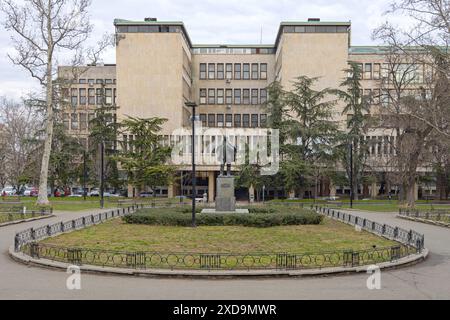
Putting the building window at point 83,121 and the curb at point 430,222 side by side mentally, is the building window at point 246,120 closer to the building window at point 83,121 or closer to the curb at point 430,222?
the building window at point 83,121

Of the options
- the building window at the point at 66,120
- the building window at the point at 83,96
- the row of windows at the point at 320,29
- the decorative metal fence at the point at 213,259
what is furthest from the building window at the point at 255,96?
the decorative metal fence at the point at 213,259

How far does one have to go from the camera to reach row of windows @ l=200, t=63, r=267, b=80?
2995 inches

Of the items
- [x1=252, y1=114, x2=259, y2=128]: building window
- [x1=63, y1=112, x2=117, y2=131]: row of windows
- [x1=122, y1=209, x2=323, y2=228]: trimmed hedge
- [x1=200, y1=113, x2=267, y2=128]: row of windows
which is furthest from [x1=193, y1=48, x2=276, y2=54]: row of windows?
[x1=122, y1=209, x2=323, y2=228]: trimmed hedge

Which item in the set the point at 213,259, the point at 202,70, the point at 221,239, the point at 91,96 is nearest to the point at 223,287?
the point at 213,259

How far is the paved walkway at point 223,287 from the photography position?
11453 millimetres

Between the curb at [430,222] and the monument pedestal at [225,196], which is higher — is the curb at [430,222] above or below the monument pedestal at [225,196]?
below

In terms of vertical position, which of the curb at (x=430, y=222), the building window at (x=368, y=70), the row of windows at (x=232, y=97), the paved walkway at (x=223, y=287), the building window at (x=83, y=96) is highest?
the building window at (x=368, y=70)

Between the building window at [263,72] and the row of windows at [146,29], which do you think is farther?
the building window at [263,72]

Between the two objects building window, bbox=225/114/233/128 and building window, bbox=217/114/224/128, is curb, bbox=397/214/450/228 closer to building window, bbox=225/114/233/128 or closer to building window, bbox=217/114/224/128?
building window, bbox=225/114/233/128

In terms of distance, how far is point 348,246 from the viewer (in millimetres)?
18594

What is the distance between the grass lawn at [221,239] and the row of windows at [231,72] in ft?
174

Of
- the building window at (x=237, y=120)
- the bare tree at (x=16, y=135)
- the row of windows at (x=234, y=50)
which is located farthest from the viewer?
the row of windows at (x=234, y=50)

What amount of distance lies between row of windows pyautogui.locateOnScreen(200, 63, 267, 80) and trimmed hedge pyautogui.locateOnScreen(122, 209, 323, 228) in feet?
168

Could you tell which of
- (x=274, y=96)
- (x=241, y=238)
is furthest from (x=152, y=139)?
(x=241, y=238)
